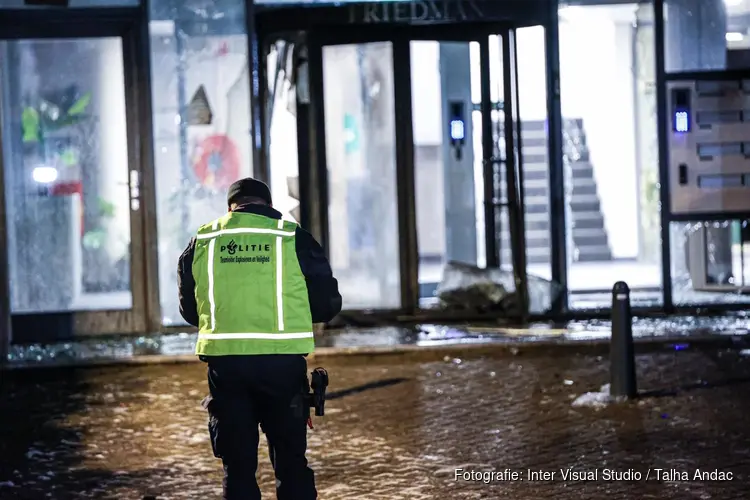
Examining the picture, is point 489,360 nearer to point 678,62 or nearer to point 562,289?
point 562,289

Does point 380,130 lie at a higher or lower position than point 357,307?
higher

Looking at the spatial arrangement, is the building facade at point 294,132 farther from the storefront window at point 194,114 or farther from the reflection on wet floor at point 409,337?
the reflection on wet floor at point 409,337

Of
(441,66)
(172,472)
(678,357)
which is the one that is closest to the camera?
(172,472)

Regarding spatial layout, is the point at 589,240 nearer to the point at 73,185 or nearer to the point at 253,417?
the point at 73,185

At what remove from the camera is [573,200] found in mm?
17344

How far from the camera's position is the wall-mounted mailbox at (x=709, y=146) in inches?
432

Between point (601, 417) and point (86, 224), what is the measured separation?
19.4 ft

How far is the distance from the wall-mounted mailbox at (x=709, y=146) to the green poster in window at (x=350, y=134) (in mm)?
3124

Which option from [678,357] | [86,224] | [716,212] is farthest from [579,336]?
[86,224]

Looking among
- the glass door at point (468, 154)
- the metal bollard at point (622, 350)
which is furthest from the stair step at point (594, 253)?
the metal bollard at point (622, 350)

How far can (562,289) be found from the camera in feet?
36.3

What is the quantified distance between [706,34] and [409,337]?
4.30 metres

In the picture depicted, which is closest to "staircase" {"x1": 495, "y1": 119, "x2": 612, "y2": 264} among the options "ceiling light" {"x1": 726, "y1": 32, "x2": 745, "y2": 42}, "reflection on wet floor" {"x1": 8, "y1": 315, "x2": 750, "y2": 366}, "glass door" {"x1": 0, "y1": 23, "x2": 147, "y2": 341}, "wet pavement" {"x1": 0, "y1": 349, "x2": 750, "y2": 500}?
"ceiling light" {"x1": 726, "y1": 32, "x2": 745, "y2": 42}

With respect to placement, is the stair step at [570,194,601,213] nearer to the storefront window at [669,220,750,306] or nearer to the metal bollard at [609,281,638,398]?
the storefront window at [669,220,750,306]
